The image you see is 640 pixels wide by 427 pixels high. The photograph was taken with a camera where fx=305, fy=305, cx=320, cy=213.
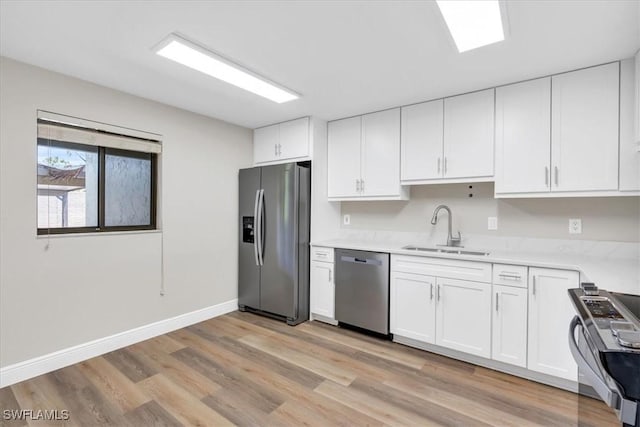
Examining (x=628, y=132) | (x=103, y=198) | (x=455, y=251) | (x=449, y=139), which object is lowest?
(x=455, y=251)

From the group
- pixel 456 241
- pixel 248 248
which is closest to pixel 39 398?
pixel 248 248

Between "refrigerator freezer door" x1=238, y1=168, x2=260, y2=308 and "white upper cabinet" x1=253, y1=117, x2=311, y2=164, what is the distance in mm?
313

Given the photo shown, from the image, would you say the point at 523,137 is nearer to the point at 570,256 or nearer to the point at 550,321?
the point at 570,256

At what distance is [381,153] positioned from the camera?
328 cm

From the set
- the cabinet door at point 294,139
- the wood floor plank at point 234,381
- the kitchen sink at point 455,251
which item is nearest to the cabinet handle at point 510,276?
the kitchen sink at point 455,251

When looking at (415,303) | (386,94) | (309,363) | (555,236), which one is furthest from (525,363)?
(386,94)

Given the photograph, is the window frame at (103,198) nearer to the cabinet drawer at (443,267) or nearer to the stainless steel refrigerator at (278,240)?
the stainless steel refrigerator at (278,240)

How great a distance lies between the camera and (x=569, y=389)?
2.13m

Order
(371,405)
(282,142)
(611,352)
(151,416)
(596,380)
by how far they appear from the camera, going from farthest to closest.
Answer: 1. (282,142)
2. (371,405)
3. (151,416)
4. (596,380)
5. (611,352)

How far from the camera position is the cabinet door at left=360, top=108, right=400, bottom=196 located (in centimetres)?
318

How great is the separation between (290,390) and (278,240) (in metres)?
1.65

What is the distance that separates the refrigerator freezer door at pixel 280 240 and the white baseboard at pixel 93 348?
737mm

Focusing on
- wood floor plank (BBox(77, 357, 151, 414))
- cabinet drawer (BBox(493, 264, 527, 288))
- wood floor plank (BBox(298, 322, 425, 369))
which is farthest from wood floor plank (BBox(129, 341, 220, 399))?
cabinet drawer (BBox(493, 264, 527, 288))

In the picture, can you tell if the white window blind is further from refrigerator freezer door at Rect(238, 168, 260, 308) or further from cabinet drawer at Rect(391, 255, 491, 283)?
cabinet drawer at Rect(391, 255, 491, 283)
